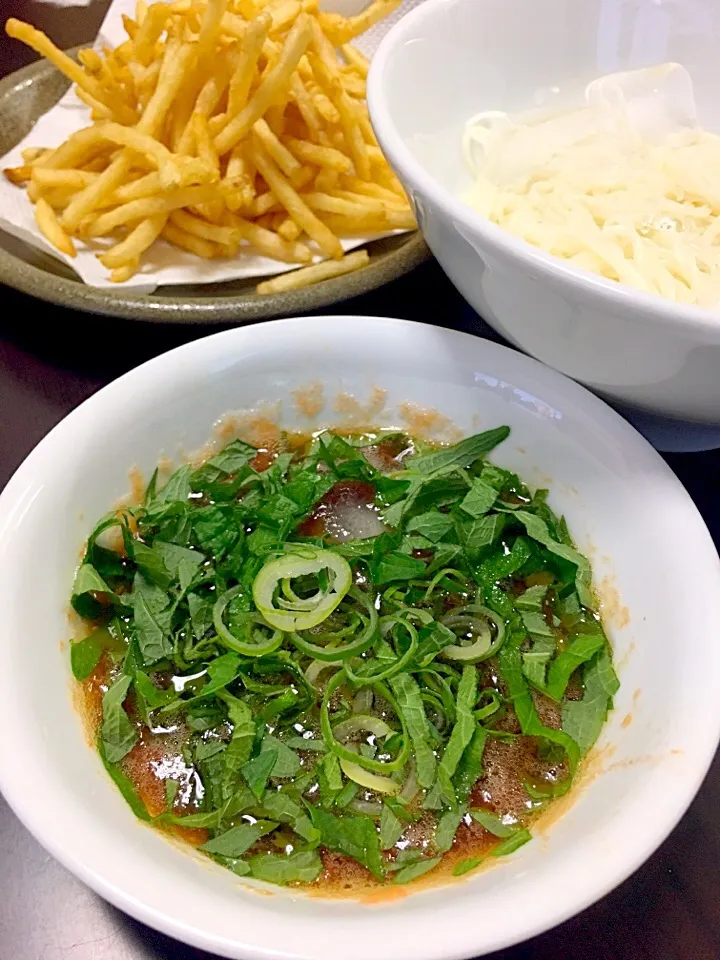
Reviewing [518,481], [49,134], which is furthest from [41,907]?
[49,134]

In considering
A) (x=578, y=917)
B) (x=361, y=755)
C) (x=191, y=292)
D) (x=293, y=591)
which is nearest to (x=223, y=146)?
(x=191, y=292)

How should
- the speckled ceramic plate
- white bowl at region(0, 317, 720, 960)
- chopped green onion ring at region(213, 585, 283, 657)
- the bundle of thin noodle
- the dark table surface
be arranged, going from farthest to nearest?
the speckled ceramic plate
the bundle of thin noodle
chopped green onion ring at region(213, 585, 283, 657)
the dark table surface
white bowl at region(0, 317, 720, 960)

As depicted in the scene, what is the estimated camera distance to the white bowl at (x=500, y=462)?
0.72 meters

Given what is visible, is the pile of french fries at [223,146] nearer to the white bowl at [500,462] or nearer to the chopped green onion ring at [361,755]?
the white bowl at [500,462]

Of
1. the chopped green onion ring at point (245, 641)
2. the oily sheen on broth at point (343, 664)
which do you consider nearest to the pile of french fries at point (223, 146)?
the oily sheen on broth at point (343, 664)


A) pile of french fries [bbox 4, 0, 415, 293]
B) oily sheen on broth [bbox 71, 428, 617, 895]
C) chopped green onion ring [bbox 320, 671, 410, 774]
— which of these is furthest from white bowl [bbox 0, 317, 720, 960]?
pile of french fries [bbox 4, 0, 415, 293]

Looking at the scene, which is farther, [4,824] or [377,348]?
[377,348]

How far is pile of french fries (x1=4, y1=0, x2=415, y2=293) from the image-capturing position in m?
1.51

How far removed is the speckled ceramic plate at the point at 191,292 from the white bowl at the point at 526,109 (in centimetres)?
21

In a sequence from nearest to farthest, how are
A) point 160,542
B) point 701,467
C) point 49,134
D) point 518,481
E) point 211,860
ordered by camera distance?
point 211,860, point 160,542, point 518,481, point 701,467, point 49,134

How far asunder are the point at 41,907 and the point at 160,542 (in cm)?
45

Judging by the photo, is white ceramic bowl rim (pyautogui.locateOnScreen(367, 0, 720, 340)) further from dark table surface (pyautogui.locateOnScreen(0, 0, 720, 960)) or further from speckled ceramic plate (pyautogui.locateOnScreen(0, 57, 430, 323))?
dark table surface (pyautogui.locateOnScreen(0, 0, 720, 960))

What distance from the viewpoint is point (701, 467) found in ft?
4.32

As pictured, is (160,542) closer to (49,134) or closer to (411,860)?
(411,860)
